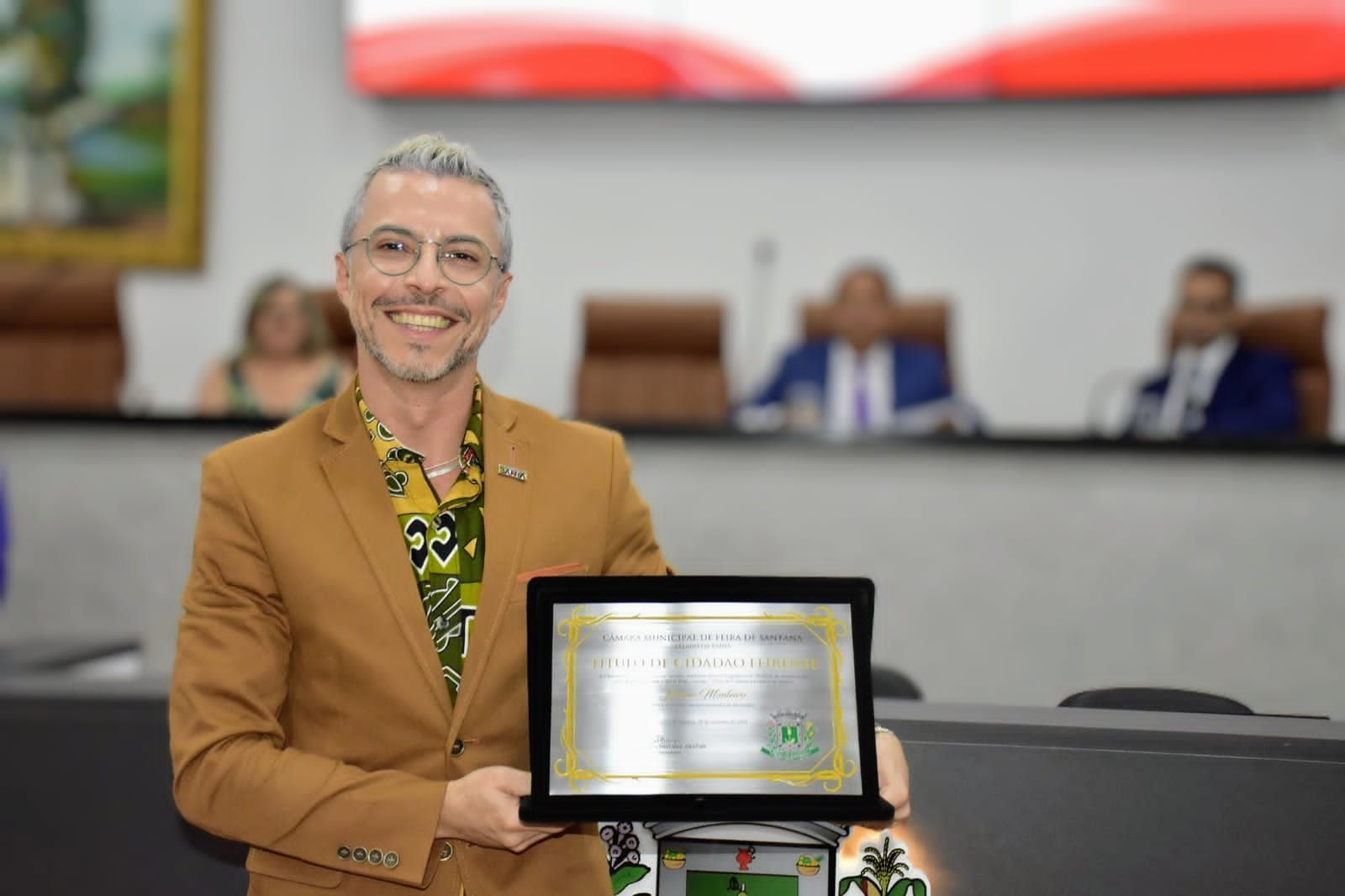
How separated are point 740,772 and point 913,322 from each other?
4002mm

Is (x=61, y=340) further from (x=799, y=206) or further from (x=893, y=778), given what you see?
(x=893, y=778)

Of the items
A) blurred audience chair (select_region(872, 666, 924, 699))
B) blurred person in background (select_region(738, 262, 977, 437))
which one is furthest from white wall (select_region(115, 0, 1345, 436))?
blurred audience chair (select_region(872, 666, 924, 699))

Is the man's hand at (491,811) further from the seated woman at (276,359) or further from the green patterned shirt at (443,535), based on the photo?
the seated woman at (276,359)

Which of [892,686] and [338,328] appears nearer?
[892,686]

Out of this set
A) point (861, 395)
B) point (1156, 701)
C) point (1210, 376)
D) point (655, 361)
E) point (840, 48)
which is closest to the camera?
point (1156, 701)

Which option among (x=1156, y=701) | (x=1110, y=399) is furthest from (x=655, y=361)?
(x=1156, y=701)

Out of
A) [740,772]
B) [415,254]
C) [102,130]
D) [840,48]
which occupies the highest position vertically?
[840,48]

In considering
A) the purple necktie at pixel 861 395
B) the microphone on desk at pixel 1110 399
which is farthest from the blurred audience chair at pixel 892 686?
Answer: the microphone on desk at pixel 1110 399

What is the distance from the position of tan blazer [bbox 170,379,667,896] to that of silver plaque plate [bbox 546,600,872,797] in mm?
74

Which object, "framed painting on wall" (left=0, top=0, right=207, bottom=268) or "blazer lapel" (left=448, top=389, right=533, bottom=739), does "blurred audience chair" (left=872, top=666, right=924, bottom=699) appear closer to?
"blazer lapel" (left=448, top=389, right=533, bottom=739)

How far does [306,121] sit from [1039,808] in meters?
5.30

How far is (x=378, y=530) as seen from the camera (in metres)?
1.28

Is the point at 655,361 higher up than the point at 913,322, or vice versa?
the point at 913,322

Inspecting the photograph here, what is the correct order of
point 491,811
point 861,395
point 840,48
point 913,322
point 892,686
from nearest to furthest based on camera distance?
point 491,811
point 892,686
point 861,395
point 913,322
point 840,48
